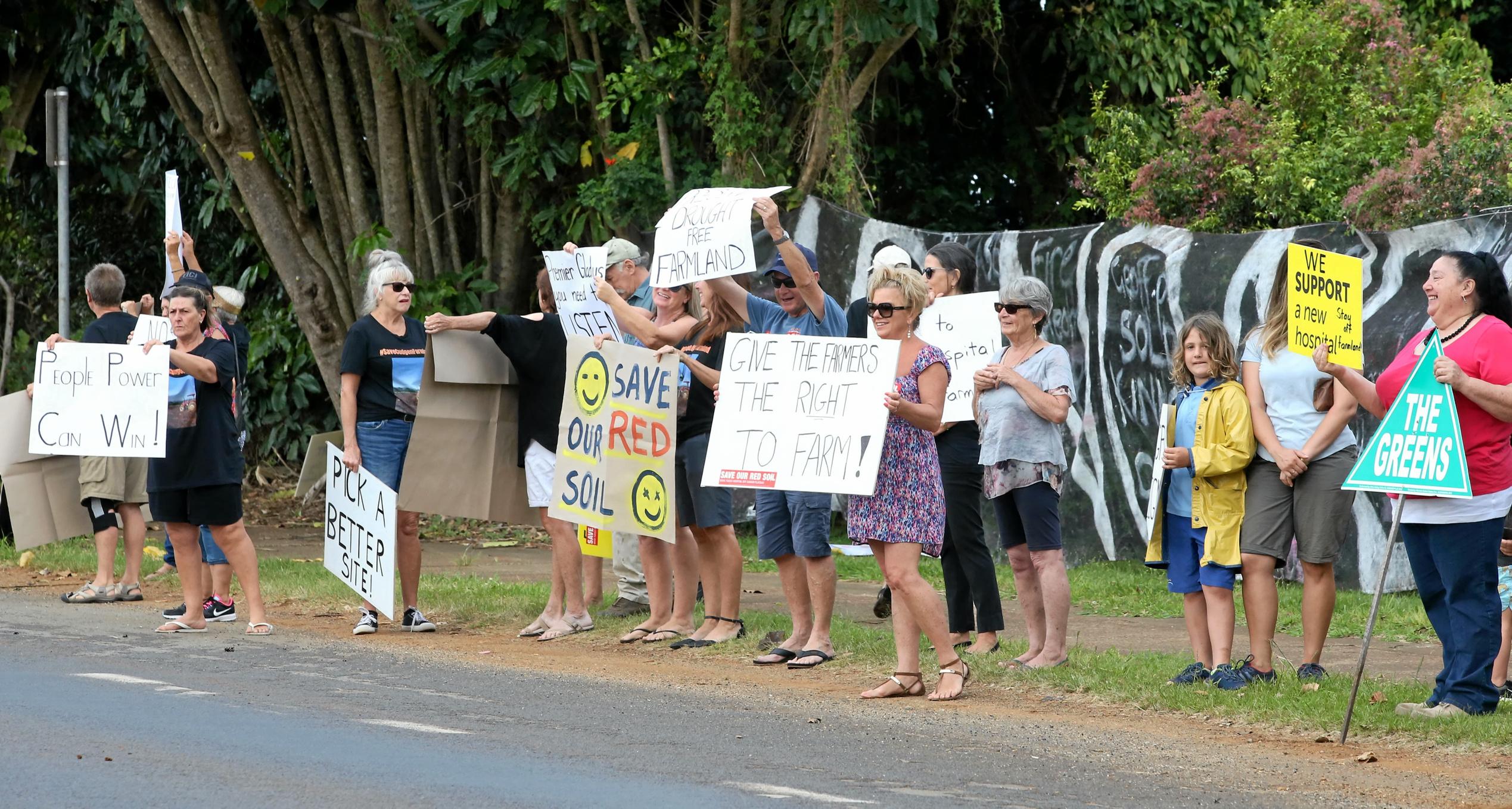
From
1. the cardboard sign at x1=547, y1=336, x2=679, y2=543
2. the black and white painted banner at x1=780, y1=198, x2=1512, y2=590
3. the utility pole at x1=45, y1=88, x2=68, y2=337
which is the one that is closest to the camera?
the cardboard sign at x1=547, y1=336, x2=679, y2=543

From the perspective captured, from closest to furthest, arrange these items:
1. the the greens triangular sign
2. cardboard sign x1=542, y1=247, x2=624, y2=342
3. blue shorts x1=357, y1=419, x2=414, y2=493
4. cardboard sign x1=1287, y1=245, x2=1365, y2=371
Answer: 1. the the greens triangular sign
2. cardboard sign x1=1287, y1=245, x2=1365, y2=371
3. blue shorts x1=357, y1=419, x2=414, y2=493
4. cardboard sign x1=542, y1=247, x2=624, y2=342

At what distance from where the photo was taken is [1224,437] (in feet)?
23.7

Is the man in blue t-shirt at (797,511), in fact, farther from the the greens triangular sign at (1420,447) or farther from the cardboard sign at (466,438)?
the the greens triangular sign at (1420,447)

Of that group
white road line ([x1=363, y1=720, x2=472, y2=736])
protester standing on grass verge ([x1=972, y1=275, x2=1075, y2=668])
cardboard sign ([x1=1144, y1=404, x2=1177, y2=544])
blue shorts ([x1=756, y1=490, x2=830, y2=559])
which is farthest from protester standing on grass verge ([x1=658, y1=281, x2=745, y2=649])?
white road line ([x1=363, y1=720, x2=472, y2=736])

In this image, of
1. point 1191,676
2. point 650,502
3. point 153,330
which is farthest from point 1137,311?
point 153,330

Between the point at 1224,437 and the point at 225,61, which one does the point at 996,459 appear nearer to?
the point at 1224,437

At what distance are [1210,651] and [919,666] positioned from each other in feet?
4.11

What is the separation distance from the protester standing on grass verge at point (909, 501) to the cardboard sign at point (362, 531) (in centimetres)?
282

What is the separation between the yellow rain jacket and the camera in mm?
7188

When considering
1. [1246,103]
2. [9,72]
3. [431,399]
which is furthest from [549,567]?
[9,72]

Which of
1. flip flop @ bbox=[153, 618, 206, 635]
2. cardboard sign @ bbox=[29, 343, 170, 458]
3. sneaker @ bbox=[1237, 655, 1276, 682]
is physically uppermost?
cardboard sign @ bbox=[29, 343, 170, 458]

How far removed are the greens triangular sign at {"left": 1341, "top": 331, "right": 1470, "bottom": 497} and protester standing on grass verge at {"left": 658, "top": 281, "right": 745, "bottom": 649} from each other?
3115 millimetres

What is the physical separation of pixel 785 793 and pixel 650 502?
3146 millimetres

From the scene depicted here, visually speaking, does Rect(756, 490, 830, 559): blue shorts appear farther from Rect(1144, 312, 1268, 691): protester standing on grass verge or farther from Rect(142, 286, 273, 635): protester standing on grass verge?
Rect(142, 286, 273, 635): protester standing on grass verge
